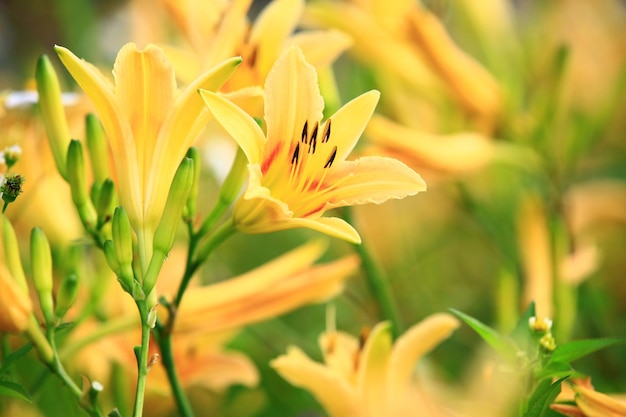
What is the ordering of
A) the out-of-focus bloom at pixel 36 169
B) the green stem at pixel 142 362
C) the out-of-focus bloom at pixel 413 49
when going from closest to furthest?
1. the green stem at pixel 142 362
2. the out-of-focus bloom at pixel 36 169
3. the out-of-focus bloom at pixel 413 49

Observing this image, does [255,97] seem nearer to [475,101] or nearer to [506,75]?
[475,101]

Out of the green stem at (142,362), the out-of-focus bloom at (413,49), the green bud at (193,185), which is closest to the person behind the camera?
the green stem at (142,362)

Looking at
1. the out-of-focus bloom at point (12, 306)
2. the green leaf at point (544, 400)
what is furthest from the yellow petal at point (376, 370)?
the out-of-focus bloom at point (12, 306)

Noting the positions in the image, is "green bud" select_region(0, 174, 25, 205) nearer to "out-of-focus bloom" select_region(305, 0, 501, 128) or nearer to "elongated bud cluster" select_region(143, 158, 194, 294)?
"elongated bud cluster" select_region(143, 158, 194, 294)

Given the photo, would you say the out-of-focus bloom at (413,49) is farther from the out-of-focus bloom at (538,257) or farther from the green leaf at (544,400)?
the green leaf at (544,400)

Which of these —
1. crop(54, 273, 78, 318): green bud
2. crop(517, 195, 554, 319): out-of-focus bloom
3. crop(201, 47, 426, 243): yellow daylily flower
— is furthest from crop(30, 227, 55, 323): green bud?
crop(517, 195, 554, 319): out-of-focus bloom
